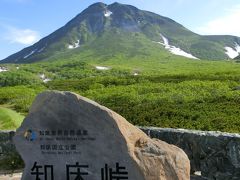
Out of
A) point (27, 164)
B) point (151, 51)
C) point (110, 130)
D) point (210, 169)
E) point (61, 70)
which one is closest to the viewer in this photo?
point (110, 130)

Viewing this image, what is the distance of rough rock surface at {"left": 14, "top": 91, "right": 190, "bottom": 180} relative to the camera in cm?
905

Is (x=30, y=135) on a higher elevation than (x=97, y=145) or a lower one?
higher

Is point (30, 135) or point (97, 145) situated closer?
point (97, 145)

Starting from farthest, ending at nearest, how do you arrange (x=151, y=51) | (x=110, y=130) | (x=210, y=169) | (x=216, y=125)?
(x=151, y=51) < (x=216, y=125) < (x=210, y=169) < (x=110, y=130)

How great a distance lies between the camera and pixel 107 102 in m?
36.7

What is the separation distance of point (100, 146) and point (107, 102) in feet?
90.4

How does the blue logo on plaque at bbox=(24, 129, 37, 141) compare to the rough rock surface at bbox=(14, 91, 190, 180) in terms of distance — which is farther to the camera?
the blue logo on plaque at bbox=(24, 129, 37, 141)

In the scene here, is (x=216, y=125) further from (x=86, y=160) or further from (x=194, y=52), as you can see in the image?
(x=194, y=52)

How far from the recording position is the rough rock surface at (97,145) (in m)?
9.05

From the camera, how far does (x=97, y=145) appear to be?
9.18m

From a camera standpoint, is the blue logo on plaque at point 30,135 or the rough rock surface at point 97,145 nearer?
the rough rock surface at point 97,145

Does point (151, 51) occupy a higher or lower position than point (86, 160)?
higher

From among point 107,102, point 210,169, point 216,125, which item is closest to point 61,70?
point 107,102

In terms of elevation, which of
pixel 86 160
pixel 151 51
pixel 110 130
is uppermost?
pixel 151 51
